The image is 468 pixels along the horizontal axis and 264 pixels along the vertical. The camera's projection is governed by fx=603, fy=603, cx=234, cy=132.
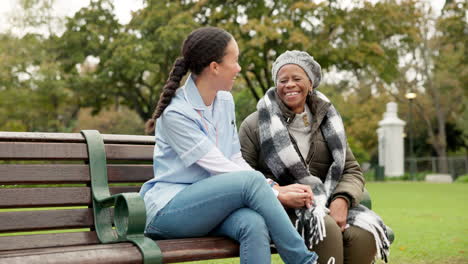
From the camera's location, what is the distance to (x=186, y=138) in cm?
317

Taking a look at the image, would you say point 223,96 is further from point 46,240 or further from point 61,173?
point 46,240

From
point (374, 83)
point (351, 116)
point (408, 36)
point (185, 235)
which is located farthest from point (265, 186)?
point (374, 83)

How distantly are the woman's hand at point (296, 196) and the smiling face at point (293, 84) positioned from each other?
A: 649 millimetres

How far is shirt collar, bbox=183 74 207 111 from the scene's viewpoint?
10.9 ft

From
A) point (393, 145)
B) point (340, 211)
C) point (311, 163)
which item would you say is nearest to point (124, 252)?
point (340, 211)

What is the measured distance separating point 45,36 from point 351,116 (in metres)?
23.4

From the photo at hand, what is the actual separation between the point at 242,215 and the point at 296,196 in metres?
0.58

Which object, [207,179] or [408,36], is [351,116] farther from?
[207,179]

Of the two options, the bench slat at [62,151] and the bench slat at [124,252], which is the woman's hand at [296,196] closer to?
the bench slat at [124,252]

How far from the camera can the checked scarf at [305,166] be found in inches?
144

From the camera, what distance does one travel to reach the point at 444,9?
23078 mm

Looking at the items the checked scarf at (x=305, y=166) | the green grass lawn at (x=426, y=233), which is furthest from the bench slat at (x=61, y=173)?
the green grass lawn at (x=426, y=233)

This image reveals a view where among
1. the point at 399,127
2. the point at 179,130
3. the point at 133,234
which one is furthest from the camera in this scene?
the point at 399,127

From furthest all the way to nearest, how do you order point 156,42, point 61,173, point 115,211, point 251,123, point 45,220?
point 156,42
point 251,123
point 61,173
point 45,220
point 115,211
